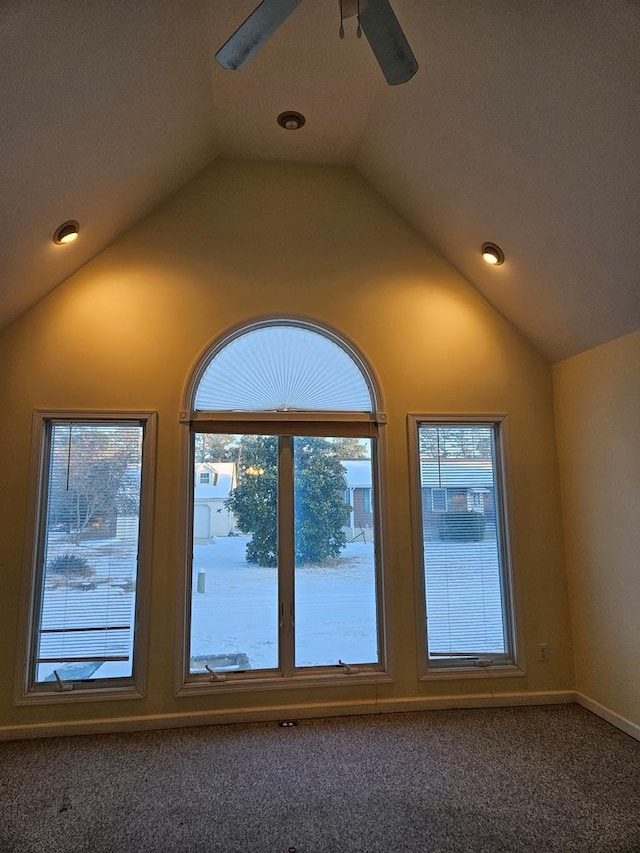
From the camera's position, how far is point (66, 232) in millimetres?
3053

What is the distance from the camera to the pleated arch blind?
3596 mm

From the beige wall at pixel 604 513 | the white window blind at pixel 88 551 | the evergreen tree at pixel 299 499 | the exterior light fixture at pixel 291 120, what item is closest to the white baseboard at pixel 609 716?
the beige wall at pixel 604 513

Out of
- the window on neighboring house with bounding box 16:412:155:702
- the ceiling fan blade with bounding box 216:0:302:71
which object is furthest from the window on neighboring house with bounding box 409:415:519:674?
the ceiling fan blade with bounding box 216:0:302:71

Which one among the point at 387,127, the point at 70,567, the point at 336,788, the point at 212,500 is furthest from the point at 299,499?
the point at 387,127

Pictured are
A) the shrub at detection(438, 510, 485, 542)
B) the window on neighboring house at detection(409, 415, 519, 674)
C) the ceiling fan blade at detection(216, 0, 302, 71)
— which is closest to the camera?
the ceiling fan blade at detection(216, 0, 302, 71)

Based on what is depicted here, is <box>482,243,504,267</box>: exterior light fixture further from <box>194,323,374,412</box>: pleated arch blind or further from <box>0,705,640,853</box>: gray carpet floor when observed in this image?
<box>0,705,640,853</box>: gray carpet floor

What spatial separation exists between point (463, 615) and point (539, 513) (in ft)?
3.26

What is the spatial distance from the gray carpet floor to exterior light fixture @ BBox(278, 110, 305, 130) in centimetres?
417

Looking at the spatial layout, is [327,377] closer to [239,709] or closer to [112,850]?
[239,709]

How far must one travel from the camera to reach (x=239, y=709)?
10.7 ft

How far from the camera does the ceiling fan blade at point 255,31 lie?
1.65 metres

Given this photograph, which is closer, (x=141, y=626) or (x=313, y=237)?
(x=141, y=626)

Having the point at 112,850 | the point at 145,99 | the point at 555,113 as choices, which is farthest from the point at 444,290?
the point at 112,850

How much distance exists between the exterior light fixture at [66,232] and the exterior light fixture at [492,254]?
2.81 metres
